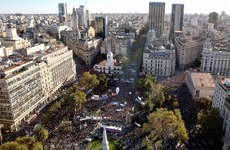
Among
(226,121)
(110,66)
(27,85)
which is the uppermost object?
(27,85)

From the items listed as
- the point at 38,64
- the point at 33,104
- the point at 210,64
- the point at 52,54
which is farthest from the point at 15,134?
the point at 210,64

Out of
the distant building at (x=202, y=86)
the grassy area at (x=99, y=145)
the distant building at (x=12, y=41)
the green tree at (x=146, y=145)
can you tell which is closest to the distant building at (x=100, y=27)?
the distant building at (x=12, y=41)

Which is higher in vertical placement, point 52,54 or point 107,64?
point 52,54

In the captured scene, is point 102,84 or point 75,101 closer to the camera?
point 75,101

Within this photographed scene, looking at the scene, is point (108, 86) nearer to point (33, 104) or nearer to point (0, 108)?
point (33, 104)

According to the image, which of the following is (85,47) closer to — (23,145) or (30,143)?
(30,143)

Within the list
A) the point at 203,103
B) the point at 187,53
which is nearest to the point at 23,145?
the point at 203,103

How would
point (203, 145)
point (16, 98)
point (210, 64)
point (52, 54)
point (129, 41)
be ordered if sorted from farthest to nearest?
1. point (129, 41)
2. point (210, 64)
3. point (52, 54)
4. point (16, 98)
5. point (203, 145)
